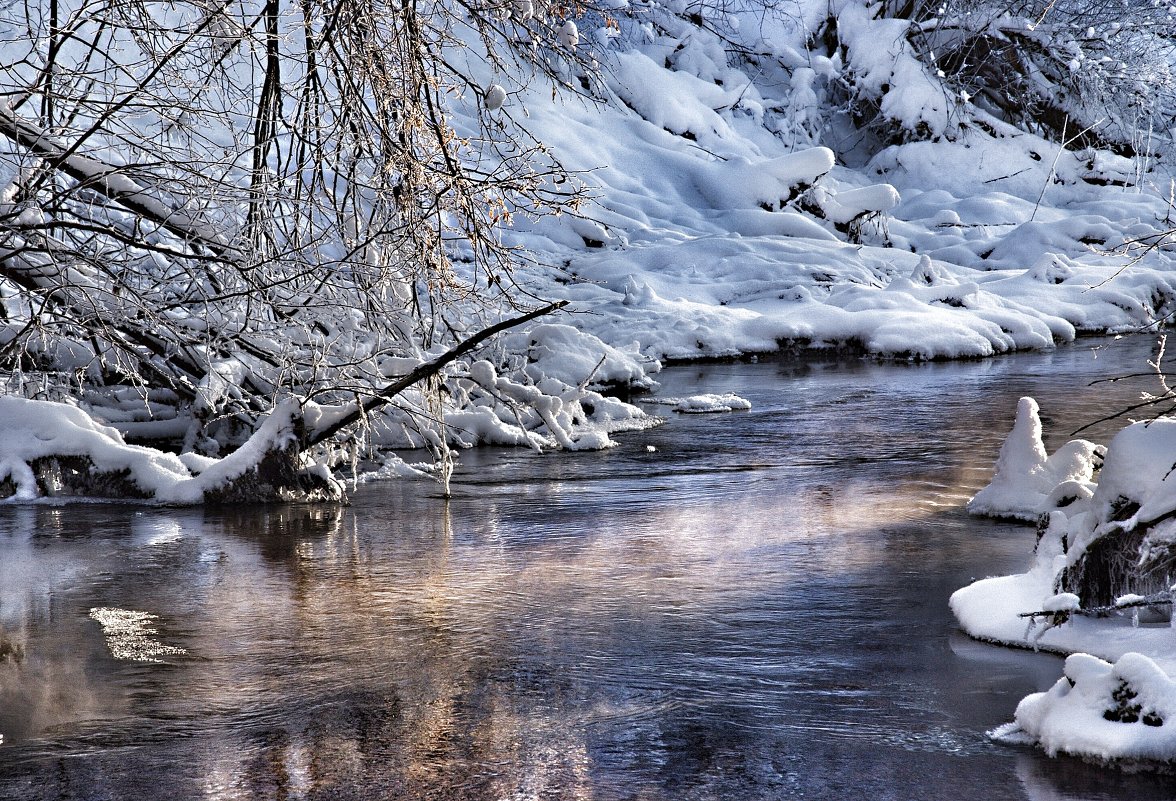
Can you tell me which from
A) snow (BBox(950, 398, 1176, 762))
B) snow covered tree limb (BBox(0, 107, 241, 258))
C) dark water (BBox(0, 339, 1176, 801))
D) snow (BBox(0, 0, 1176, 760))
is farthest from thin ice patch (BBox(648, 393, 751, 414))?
snow (BBox(950, 398, 1176, 762))

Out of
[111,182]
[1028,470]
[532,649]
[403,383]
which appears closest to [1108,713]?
[532,649]

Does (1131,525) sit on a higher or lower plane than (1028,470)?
lower

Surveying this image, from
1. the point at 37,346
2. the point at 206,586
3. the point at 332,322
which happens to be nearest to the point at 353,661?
the point at 206,586

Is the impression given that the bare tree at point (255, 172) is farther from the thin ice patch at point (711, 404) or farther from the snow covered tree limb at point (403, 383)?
the thin ice patch at point (711, 404)

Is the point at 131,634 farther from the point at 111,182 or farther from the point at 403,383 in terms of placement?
the point at 403,383

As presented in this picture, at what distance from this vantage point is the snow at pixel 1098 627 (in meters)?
3.97

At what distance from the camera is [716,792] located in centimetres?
380

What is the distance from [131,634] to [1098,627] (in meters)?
4.13

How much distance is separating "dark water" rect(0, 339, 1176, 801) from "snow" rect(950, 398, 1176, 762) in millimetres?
121

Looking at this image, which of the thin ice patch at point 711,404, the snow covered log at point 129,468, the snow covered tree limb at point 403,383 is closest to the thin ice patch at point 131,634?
the snow covered tree limb at point 403,383

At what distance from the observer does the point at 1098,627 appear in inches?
205

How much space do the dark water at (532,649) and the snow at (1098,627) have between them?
0.12 m

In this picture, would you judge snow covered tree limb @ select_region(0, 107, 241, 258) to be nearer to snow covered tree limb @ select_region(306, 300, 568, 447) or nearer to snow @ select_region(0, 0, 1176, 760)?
snow @ select_region(0, 0, 1176, 760)

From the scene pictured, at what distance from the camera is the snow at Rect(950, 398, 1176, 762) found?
3.97m
